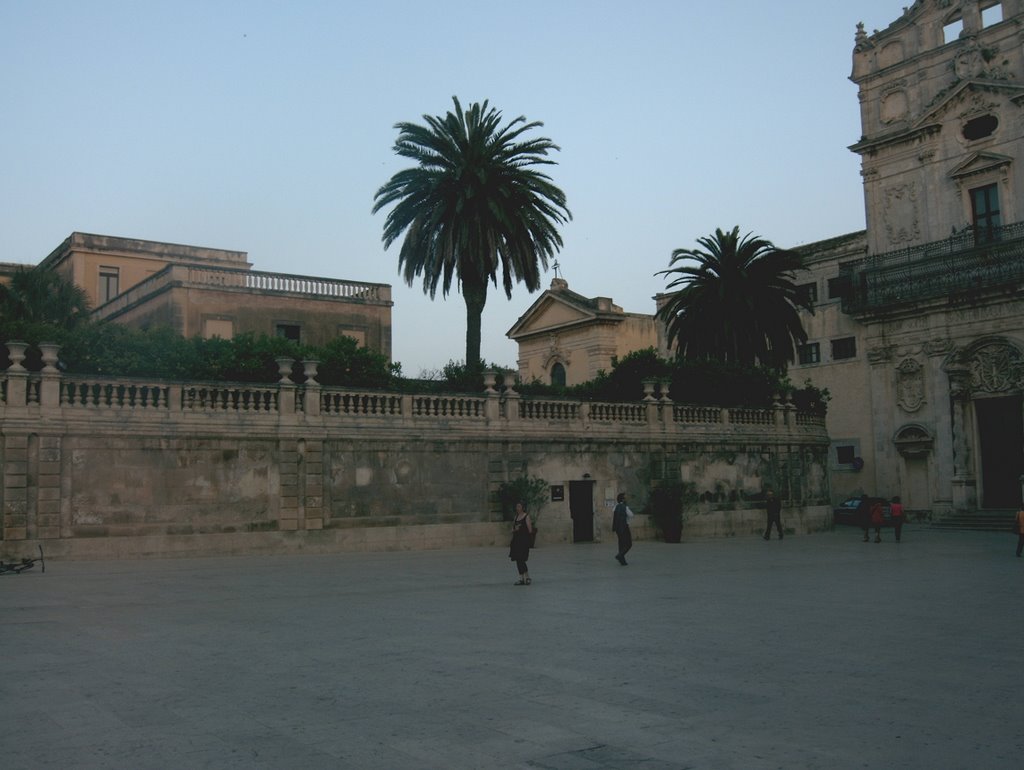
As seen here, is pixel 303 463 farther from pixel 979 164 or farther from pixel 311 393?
pixel 979 164

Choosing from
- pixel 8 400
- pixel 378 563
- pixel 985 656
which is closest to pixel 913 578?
pixel 985 656

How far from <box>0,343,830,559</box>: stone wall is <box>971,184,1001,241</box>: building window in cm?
1658

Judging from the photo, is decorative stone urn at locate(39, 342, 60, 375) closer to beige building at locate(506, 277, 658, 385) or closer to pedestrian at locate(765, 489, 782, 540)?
pedestrian at locate(765, 489, 782, 540)

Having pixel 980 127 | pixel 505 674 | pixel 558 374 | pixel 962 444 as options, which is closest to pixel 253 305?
pixel 558 374

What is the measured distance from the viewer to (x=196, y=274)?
125ft

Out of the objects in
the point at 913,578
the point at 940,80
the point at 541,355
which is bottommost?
the point at 913,578

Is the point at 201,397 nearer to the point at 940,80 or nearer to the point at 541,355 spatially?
the point at 940,80

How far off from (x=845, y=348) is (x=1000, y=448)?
35.8 ft

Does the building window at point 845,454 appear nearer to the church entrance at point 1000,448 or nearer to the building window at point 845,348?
the building window at point 845,348

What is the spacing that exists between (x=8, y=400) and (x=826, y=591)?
16.9 m

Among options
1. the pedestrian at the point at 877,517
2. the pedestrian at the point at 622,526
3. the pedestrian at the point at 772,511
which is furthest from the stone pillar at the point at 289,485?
the pedestrian at the point at 877,517

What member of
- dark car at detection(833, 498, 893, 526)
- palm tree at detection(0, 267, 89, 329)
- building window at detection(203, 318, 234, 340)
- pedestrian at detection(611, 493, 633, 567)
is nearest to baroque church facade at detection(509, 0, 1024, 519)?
dark car at detection(833, 498, 893, 526)

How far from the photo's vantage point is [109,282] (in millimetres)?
49094

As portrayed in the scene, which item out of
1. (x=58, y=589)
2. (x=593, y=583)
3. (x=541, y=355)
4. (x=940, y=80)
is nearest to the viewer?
(x=58, y=589)
